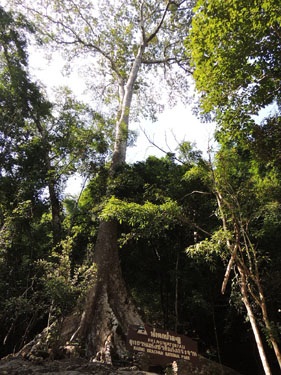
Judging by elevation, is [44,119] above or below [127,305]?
above

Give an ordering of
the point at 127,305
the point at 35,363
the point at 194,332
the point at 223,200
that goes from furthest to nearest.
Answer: the point at 194,332 < the point at 127,305 < the point at 223,200 < the point at 35,363

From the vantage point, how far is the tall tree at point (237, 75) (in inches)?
228

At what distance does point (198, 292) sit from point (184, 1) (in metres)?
13.9

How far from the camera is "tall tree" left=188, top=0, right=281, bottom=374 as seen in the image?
5.80 m

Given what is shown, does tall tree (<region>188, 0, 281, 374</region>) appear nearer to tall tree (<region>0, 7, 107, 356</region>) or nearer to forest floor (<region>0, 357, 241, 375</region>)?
forest floor (<region>0, 357, 241, 375</region>)

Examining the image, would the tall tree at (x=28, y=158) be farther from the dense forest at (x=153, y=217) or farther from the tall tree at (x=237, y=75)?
the tall tree at (x=237, y=75)

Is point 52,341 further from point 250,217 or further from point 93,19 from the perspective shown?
point 93,19

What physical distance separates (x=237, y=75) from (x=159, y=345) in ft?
16.4

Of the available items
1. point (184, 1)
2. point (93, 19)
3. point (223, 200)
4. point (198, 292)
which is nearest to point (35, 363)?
point (223, 200)

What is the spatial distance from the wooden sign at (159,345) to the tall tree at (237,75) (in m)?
1.40

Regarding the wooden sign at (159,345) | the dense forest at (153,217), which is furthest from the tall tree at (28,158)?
the wooden sign at (159,345)

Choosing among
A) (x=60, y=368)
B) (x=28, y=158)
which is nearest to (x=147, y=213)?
(x=60, y=368)

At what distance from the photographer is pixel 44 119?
11.2 m

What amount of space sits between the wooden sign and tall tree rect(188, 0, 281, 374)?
1.40 metres
